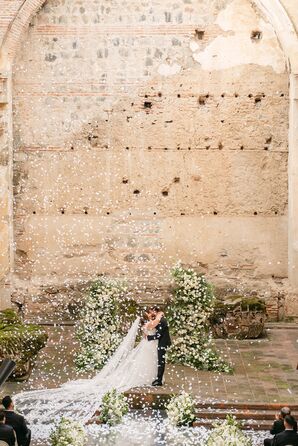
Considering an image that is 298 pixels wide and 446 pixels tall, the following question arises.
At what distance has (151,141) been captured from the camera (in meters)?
19.0

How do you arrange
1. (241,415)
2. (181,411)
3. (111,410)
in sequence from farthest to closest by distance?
(241,415), (111,410), (181,411)

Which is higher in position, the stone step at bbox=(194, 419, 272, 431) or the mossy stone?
the mossy stone

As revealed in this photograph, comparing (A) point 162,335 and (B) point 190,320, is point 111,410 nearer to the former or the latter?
(A) point 162,335

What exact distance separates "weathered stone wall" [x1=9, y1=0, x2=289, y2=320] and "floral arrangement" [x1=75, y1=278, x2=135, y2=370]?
2328mm

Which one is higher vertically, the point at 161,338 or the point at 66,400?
the point at 161,338

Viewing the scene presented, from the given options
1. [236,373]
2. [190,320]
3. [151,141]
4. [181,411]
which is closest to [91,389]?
[181,411]

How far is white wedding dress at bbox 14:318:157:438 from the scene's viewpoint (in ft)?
47.5

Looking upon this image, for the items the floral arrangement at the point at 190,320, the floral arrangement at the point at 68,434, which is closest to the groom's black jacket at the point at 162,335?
the floral arrangement at the point at 190,320

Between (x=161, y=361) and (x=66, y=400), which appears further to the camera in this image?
(x=161, y=361)

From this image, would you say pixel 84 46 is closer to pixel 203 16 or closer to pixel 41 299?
pixel 203 16

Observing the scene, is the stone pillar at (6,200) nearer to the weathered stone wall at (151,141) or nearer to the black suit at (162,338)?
the weathered stone wall at (151,141)

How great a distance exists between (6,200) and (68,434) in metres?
6.75

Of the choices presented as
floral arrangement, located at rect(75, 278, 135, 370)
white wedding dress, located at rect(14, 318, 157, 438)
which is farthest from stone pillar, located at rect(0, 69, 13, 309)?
white wedding dress, located at rect(14, 318, 157, 438)

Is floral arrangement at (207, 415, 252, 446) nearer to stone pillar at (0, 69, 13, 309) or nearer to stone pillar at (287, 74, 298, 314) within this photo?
stone pillar at (287, 74, 298, 314)
